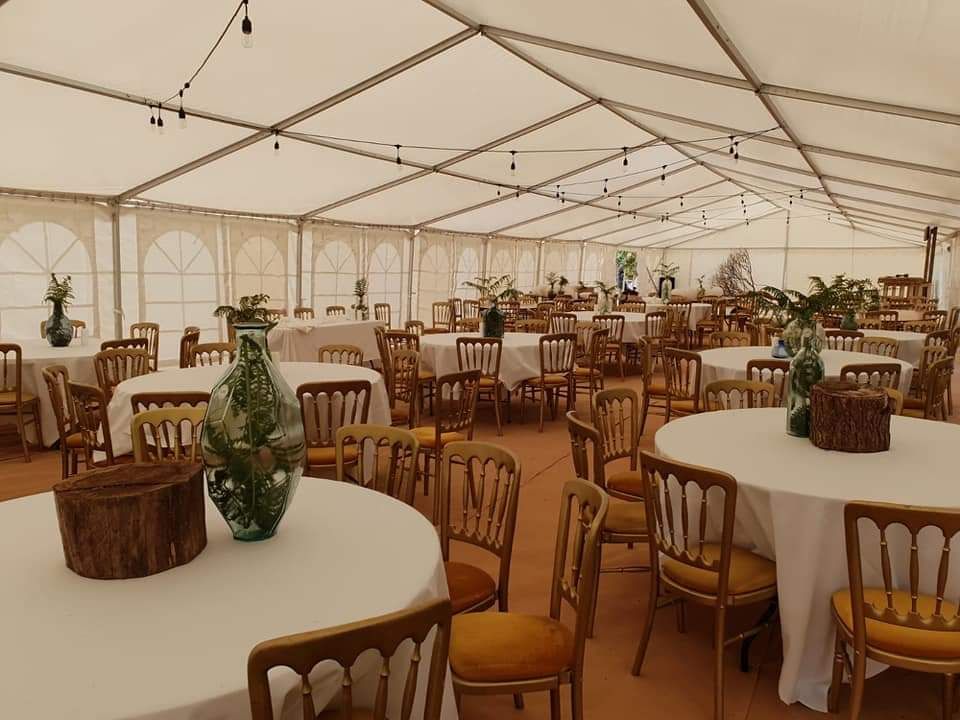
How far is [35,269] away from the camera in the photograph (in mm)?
7465

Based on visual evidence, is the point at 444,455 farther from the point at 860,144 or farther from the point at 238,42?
the point at 860,144

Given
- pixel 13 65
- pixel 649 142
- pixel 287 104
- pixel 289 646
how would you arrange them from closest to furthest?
pixel 289 646, pixel 13 65, pixel 287 104, pixel 649 142

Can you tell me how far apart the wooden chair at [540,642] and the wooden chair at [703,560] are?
45 centimetres

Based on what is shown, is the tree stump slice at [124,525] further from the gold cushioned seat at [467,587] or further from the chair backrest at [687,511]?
the chair backrest at [687,511]

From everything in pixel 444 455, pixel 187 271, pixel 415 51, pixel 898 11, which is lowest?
pixel 444 455

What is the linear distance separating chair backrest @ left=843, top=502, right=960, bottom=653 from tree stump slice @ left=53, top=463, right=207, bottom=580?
1747mm

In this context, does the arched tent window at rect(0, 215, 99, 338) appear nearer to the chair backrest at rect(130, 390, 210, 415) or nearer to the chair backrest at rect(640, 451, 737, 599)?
the chair backrest at rect(130, 390, 210, 415)

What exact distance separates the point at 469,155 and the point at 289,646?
863 cm

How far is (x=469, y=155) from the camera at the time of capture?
913 cm

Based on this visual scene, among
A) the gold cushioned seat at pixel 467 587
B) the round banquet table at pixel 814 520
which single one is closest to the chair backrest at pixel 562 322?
the round banquet table at pixel 814 520

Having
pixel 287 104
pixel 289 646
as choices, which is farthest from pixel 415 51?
pixel 289 646

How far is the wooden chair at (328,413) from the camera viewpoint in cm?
370

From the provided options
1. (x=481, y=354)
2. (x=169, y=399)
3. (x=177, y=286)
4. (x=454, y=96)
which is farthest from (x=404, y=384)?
(x=177, y=286)

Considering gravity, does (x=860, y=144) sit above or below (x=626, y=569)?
above
